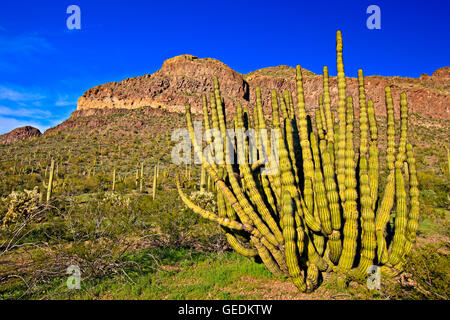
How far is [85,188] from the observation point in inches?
851

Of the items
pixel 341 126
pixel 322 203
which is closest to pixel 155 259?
pixel 322 203

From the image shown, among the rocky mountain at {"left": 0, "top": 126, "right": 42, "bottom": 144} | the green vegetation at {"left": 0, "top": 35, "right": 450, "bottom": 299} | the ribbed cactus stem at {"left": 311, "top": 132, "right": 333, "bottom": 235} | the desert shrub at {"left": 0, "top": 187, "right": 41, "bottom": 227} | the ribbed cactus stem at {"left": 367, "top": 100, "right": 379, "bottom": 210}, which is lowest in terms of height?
the green vegetation at {"left": 0, "top": 35, "right": 450, "bottom": 299}

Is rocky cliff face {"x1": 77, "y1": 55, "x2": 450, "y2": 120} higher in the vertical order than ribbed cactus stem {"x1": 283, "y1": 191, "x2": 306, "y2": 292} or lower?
higher

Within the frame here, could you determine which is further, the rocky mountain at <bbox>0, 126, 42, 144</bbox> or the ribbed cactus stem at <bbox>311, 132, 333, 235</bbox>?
the rocky mountain at <bbox>0, 126, 42, 144</bbox>

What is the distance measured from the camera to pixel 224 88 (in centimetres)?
7488


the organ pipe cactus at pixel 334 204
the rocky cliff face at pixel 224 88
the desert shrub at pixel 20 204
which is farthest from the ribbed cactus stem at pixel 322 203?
the rocky cliff face at pixel 224 88

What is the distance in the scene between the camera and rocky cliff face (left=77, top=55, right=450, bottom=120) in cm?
6297

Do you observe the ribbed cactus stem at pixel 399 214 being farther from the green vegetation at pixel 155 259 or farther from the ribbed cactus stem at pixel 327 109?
the ribbed cactus stem at pixel 327 109

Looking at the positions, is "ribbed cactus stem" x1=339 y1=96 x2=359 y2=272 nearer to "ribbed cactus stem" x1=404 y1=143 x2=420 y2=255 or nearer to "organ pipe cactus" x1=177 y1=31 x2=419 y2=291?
"organ pipe cactus" x1=177 y1=31 x2=419 y2=291

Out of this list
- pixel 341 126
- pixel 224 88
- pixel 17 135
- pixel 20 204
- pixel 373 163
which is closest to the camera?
pixel 341 126

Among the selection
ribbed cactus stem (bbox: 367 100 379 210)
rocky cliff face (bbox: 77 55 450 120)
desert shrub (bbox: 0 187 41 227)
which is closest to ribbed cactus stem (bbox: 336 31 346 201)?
ribbed cactus stem (bbox: 367 100 379 210)

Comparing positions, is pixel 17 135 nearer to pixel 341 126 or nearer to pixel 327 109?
pixel 327 109

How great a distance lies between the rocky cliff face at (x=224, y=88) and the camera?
62969 millimetres

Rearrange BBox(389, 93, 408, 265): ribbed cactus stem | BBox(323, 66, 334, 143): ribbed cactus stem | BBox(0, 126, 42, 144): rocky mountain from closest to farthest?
1. BBox(389, 93, 408, 265): ribbed cactus stem
2. BBox(323, 66, 334, 143): ribbed cactus stem
3. BBox(0, 126, 42, 144): rocky mountain
